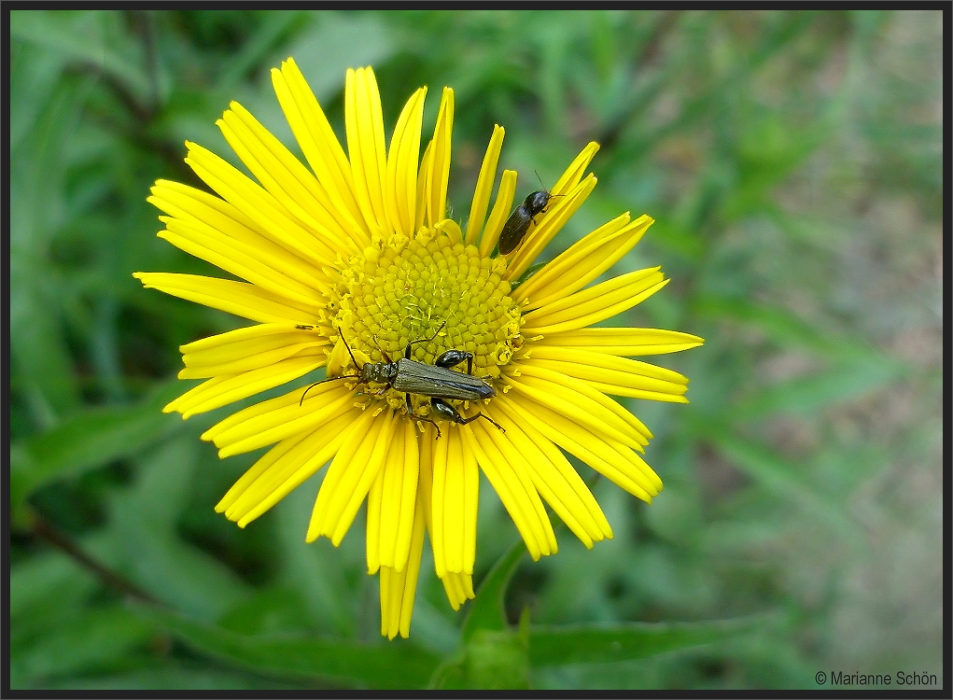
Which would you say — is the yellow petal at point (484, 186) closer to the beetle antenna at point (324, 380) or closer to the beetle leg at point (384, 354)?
the beetle leg at point (384, 354)

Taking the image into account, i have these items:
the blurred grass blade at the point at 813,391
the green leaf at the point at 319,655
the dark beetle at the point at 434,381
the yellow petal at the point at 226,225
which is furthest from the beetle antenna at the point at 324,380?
the blurred grass blade at the point at 813,391

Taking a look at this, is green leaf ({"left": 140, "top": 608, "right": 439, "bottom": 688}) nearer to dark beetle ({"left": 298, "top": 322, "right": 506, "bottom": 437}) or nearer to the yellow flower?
the yellow flower

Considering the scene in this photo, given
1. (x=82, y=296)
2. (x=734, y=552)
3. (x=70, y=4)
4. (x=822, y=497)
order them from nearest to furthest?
(x=70, y=4), (x=822, y=497), (x=82, y=296), (x=734, y=552)

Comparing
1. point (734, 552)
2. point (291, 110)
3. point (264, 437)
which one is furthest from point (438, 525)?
point (734, 552)

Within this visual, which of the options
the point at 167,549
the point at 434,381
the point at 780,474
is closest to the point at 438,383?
the point at 434,381

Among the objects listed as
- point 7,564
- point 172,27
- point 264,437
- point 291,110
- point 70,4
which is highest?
point 172,27

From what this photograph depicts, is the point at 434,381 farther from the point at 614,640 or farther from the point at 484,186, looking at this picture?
the point at 614,640

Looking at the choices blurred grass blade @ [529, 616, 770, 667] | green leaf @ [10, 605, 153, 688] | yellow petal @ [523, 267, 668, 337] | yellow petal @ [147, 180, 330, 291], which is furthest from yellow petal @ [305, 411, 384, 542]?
green leaf @ [10, 605, 153, 688]

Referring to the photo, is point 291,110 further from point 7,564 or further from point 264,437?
point 7,564
